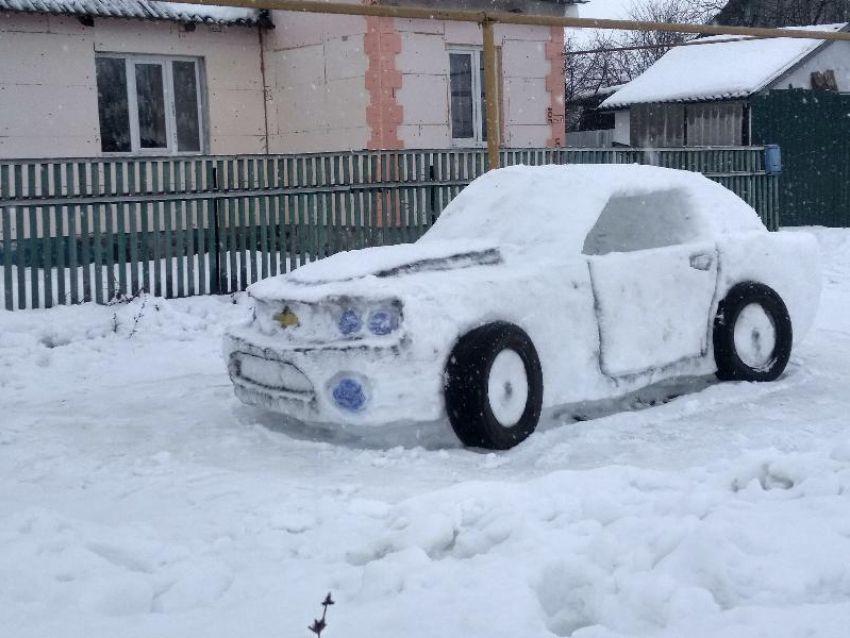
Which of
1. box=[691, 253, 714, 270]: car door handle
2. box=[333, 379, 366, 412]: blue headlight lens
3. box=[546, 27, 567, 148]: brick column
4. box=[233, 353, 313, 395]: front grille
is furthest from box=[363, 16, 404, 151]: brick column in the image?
box=[333, 379, 366, 412]: blue headlight lens

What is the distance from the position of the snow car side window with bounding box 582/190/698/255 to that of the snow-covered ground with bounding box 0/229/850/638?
117cm

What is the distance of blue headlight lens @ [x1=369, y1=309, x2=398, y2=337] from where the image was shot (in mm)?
5812

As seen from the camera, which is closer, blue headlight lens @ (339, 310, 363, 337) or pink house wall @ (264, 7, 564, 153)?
blue headlight lens @ (339, 310, 363, 337)

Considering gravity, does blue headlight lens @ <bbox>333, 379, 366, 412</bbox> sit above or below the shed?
below

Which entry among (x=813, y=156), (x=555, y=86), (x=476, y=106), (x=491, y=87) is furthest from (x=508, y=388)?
(x=813, y=156)

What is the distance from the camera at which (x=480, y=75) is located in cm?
1650

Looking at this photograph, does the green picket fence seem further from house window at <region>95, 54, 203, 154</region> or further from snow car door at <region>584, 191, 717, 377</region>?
snow car door at <region>584, 191, 717, 377</region>

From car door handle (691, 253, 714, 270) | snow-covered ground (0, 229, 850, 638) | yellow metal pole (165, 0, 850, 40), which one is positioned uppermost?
yellow metal pole (165, 0, 850, 40)

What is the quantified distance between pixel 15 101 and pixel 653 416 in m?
10.4

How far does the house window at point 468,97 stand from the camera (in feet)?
53.6

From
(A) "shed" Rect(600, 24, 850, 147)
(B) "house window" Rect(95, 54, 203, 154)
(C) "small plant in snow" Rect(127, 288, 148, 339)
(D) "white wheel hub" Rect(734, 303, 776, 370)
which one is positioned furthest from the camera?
(A) "shed" Rect(600, 24, 850, 147)

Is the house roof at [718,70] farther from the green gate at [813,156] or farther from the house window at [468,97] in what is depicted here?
the house window at [468,97]

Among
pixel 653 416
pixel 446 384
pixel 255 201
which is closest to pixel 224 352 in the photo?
pixel 446 384

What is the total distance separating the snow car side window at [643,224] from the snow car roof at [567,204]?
1 centimetres
